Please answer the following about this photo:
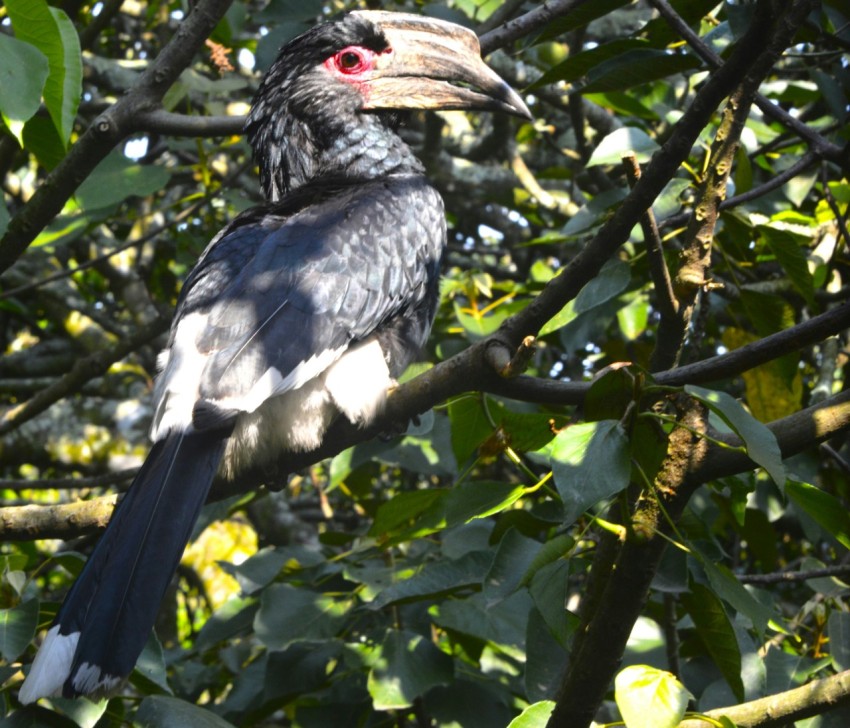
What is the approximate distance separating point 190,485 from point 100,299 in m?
4.73

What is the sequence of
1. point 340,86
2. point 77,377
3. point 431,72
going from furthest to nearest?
point 77,377 → point 340,86 → point 431,72

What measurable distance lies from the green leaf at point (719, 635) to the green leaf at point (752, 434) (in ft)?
1.61

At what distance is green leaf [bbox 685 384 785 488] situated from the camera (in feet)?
4.96

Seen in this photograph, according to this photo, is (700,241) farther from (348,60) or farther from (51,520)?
(348,60)

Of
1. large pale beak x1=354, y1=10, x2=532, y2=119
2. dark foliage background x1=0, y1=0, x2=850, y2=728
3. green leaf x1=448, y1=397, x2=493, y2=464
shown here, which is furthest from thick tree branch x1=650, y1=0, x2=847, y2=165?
green leaf x1=448, y1=397, x2=493, y2=464

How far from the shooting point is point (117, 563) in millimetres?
2127

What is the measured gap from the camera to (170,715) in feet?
6.71

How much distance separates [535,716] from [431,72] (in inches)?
91.5

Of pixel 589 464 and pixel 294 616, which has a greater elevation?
pixel 589 464

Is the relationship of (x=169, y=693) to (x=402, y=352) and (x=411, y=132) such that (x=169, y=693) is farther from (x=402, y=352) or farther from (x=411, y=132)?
(x=411, y=132)

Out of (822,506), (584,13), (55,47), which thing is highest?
(55,47)

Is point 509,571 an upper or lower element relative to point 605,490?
lower

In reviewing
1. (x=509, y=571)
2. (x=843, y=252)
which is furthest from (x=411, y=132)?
(x=509, y=571)

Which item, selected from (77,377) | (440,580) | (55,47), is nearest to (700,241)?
(440,580)
